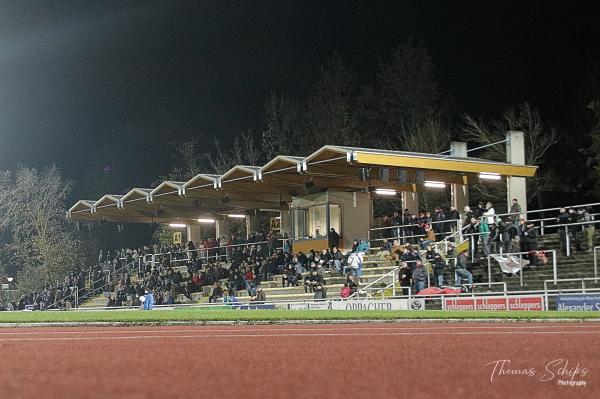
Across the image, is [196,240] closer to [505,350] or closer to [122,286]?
[122,286]

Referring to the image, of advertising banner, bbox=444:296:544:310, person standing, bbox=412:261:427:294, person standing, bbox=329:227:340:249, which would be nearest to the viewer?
advertising banner, bbox=444:296:544:310

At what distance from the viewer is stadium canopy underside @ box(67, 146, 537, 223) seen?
32531 mm

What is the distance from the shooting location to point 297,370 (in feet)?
19.2

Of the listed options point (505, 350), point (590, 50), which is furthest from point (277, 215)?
point (505, 350)

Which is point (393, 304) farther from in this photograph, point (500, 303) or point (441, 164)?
point (441, 164)

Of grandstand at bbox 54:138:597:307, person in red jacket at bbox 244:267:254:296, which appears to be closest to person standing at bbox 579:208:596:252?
grandstand at bbox 54:138:597:307

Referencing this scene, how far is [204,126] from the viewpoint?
92.1 meters

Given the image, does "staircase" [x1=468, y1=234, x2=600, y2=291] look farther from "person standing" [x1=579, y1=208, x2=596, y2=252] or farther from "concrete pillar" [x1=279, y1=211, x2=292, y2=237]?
"concrete pillar" [x1=279, y1=211, x2=292, y2=237]

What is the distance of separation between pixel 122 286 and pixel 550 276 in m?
26.6

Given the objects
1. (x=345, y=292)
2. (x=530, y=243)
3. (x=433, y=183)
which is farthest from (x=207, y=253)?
(x=530, y=243)

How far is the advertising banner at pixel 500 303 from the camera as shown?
22.9 metres
